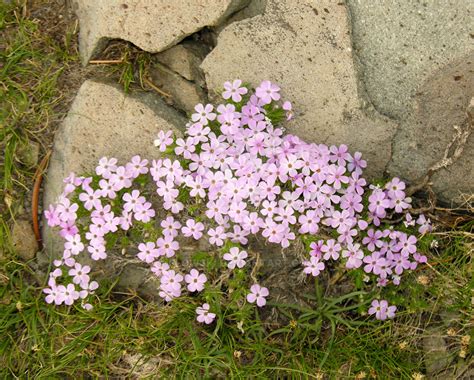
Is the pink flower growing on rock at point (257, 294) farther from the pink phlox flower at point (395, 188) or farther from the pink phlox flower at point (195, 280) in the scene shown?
the pink phlox flower at point (395, 188)

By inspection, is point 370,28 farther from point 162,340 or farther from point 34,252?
point 34,252

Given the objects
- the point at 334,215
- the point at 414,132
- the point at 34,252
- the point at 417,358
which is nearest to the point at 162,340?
the point at 34,252

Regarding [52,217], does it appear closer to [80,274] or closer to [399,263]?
[80,274]

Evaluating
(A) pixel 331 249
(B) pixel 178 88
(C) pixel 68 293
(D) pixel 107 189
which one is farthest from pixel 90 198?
(A) pixel 331 249

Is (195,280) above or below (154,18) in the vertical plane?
below

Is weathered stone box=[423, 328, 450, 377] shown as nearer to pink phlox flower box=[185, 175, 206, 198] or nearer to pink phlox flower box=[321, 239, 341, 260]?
pink phlox flower box=[321, 239, 341, 260]

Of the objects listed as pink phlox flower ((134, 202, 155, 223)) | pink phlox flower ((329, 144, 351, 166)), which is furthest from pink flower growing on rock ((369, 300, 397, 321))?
pink phlox flower ((134, 202, 155, 223))

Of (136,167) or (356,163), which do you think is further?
(136,167)
